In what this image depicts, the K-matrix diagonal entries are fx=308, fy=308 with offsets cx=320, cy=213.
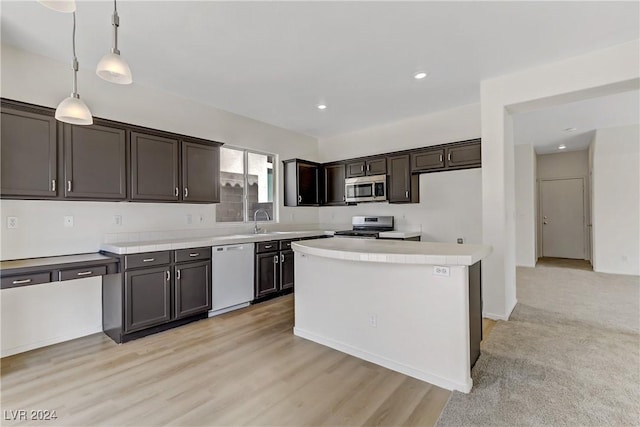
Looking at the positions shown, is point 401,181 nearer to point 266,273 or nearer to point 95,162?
point 266,273

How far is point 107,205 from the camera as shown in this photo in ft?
10.9

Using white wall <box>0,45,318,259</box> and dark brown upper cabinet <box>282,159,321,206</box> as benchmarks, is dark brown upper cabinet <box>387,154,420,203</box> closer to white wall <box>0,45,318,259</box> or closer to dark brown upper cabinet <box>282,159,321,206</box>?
dark brown upper cabinet <box>282,159,321,206</box>

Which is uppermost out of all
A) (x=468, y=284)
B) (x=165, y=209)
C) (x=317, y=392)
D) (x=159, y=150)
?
(x=159, y=150)

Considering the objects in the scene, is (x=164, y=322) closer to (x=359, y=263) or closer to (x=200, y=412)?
(x=200, y=412)

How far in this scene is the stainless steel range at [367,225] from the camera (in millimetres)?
5184

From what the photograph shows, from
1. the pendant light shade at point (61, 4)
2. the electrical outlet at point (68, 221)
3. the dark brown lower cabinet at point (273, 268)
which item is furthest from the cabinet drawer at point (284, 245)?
the pendant light shade at point (61, 4)

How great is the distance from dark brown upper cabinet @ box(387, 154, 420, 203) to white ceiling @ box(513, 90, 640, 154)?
72.1 inches

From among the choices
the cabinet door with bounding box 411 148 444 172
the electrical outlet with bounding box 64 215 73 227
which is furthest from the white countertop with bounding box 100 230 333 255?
the cabinet door with bounding box 411 148 444 172

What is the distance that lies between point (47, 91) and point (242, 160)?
8.01ft

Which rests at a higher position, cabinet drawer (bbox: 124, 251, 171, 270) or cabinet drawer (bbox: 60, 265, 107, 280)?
cabinet drawer (bbox: 124, 251, 171, 270)

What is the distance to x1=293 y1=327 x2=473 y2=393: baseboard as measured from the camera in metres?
2.18

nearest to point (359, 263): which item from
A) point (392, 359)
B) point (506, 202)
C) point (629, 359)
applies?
point (392, 359)

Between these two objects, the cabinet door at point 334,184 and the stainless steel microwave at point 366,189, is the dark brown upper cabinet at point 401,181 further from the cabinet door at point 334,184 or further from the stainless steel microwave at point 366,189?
the cabinet door at point 334,184

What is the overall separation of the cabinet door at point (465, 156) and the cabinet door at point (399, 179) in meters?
0.66
